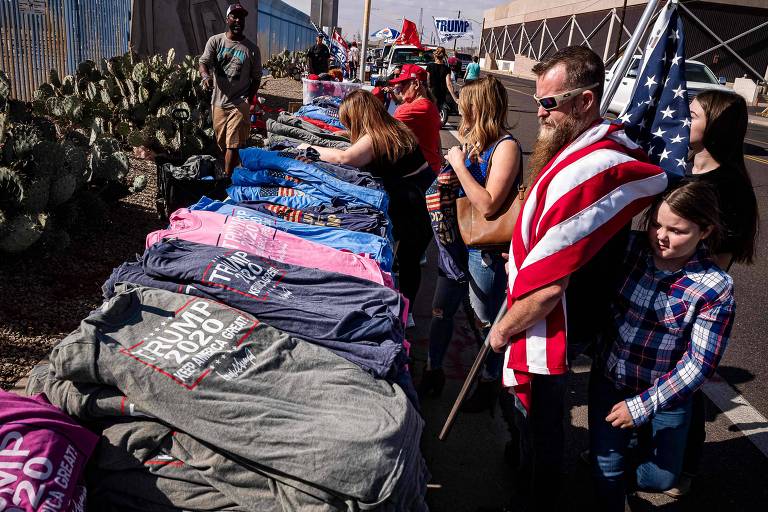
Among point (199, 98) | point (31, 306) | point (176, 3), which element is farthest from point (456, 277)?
point (176, 3)

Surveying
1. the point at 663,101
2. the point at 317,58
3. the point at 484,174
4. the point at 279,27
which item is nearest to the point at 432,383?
the point at 484,174

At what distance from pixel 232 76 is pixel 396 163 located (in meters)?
A: 3.57

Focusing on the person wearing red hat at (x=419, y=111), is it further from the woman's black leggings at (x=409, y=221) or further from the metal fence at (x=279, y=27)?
the metal fence at (x=279, y=27)

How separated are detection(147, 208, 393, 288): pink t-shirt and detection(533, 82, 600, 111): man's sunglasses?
Answer: 1.04 meters

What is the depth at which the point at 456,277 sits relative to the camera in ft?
11.5

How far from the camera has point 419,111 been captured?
487 centimetres

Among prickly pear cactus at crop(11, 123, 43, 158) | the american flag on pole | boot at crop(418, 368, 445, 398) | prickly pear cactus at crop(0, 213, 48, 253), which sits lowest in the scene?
boot at crop(418, 368, 445, 398)

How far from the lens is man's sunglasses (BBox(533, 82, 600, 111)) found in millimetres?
2225

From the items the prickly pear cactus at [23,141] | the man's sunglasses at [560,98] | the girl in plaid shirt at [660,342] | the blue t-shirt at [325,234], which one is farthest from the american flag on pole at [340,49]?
the girl in plaid shirt at [660,342]

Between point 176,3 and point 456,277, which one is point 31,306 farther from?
point 176,3

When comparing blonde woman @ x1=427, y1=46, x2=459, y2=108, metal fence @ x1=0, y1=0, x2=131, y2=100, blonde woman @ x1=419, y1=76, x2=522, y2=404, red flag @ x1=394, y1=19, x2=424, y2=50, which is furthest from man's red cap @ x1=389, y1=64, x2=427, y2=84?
red flag @ x1=394, y1=19, x2=424, y2=50

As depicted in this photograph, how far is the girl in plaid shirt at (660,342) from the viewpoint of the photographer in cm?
218

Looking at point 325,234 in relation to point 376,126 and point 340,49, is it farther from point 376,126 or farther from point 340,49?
point 340,49

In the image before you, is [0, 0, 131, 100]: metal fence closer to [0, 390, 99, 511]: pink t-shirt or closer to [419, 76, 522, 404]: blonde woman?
[419, 76, 522, 404]: blonde woman
